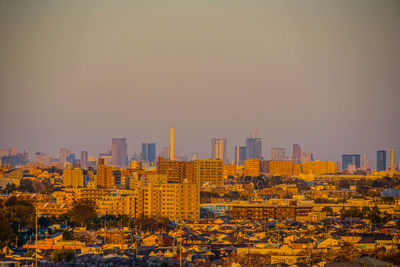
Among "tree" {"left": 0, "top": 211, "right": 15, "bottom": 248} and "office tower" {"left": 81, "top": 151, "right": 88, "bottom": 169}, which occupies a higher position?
"office tower" {"left": 81, "top": 151, "right": 88, "bottom": 169}

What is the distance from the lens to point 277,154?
3883 inches

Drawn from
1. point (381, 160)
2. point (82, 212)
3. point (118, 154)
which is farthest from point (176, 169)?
point (118, 154)

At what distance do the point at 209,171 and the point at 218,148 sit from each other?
35532mm

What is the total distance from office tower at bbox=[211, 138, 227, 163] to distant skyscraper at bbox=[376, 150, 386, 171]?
18821mm

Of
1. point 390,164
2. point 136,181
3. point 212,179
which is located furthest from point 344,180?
point 136,181

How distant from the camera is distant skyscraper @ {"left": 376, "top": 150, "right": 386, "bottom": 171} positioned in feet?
238

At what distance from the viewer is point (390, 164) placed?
72938 mm

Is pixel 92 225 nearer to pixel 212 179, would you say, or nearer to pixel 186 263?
pixel 186 263

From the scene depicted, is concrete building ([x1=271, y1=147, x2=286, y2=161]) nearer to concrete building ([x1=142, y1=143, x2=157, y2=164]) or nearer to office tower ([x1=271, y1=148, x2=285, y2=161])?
office tower ([x1=271, y1=148, x2=285, y2=161])

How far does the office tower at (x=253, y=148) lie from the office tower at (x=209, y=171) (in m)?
33.2

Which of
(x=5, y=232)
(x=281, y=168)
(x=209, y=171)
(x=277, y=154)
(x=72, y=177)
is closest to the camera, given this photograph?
(x=5, y=232)

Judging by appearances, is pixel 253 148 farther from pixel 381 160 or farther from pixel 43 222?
pixel 43 222

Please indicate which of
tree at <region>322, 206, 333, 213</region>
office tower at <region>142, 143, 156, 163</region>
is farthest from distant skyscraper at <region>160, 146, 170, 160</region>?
tree at <region>322, 206, 333, 213</region>

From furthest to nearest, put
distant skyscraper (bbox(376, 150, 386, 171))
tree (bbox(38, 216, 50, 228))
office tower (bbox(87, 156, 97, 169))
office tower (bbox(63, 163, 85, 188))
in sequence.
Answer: office tower (bbox(87, 156, 97, 169)) → distant skyscraper (bbox(376, 150, 386, 171)) → office tower (bbox(63, 163, 85, 188)) → tree (bbox(38, 216, 50, 228))
